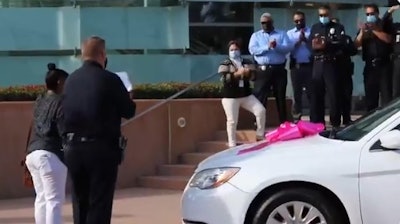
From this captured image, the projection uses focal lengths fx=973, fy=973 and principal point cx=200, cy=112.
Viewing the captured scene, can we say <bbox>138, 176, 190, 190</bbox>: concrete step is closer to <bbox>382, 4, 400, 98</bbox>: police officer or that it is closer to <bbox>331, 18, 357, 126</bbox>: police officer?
<bbox>331, 18, 357, 126</bbox>: police officer

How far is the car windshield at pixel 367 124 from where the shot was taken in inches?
319

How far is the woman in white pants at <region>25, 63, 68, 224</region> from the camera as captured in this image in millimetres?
8344

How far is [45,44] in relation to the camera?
59.6 ft

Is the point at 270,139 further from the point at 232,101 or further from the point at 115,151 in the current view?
the point at 232,101

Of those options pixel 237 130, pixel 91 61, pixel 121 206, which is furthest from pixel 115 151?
pixel 237 130

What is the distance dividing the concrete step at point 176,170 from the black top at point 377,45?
112 inches

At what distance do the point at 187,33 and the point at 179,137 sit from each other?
5028 mm

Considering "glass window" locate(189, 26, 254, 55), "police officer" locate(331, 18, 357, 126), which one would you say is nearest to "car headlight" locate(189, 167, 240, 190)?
"police officer" locate(331, 18, 357, 126)

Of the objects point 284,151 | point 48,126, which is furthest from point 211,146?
point 284,151

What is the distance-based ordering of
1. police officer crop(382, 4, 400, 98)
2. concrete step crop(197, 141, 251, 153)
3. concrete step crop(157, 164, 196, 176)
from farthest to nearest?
1. concrete step crop(197, 141, 251, 153)
2. concrete step crop(157, 164, 196, 176)
3. police officer crop(382, 4, 400, 98)

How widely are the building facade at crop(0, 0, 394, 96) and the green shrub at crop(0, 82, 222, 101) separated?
11.3ft

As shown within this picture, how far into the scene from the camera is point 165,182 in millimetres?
13141

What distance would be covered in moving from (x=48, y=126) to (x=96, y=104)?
0.84m

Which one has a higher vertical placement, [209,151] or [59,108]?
[59,108]
